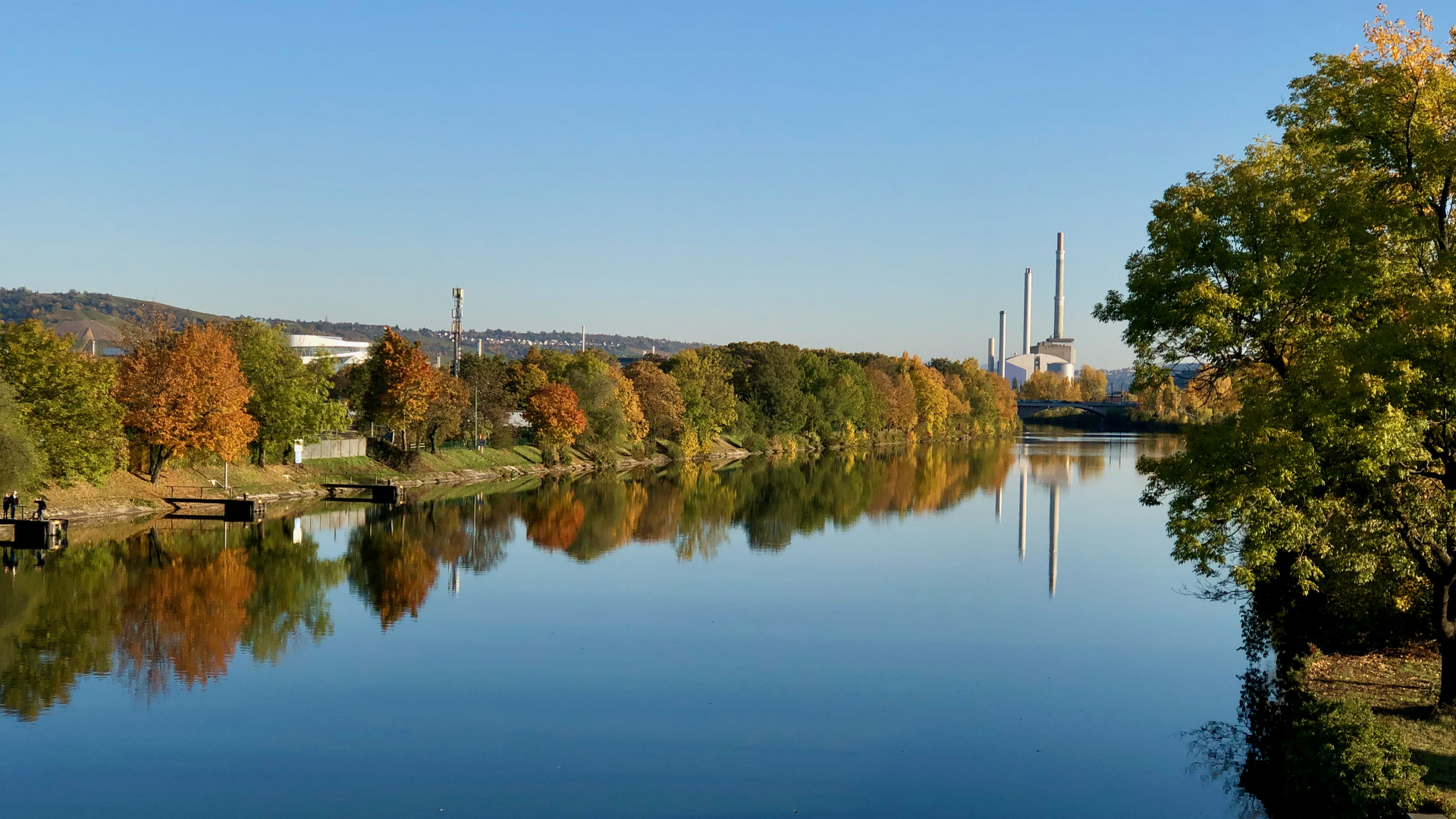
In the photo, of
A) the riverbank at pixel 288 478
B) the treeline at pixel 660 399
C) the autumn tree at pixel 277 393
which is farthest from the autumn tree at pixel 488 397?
the autumn tree at pixel 277 393

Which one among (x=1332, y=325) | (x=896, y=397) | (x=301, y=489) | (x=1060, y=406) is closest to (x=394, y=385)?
(x=301, y=489)

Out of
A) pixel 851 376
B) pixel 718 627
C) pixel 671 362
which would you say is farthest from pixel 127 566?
pixel 851 376

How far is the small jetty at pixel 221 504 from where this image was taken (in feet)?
151

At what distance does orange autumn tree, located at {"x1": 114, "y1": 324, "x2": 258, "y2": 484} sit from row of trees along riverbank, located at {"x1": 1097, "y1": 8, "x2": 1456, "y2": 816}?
129 feet

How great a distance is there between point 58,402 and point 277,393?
14.0 metres

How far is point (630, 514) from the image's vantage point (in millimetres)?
51094

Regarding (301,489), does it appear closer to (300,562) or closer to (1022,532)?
(300,562)

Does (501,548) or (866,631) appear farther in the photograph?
(501,548)

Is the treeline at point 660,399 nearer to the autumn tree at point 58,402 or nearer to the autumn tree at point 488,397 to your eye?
the autumn tree at point 488,397

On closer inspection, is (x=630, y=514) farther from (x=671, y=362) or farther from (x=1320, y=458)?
(x=671, y=362)

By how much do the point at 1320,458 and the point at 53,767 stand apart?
60.2ft

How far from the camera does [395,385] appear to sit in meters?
61.5

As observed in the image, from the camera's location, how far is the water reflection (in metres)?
23.6

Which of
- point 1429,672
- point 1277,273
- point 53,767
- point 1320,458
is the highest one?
point 1277,273
